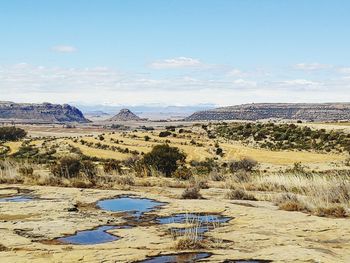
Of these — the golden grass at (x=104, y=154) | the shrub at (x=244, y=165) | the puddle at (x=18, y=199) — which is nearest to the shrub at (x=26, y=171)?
the puddle at (x=18, y=199)

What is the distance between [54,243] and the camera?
10867 millimetres

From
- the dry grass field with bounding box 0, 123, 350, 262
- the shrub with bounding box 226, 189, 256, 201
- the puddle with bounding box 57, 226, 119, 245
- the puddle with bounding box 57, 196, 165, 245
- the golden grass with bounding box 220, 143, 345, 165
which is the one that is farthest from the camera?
the golden grass with bounding box 220, 143, 345, 165

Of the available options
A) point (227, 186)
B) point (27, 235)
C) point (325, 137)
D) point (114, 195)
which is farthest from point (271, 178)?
point (325, 137)

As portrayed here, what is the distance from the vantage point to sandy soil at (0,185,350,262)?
31.7ft

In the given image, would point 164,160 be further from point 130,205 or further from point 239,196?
point 130,205

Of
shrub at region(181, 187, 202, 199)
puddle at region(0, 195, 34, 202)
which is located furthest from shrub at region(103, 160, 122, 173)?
shrub at region(181, 187, 202, 199)

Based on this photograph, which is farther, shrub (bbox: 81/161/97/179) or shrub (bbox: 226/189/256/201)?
shrub (bbox: 81/161/97/179)

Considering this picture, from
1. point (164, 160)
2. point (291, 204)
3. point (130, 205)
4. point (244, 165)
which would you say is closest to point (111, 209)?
point (130, 205)

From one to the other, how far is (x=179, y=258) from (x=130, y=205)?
7237 mm

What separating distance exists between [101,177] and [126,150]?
3981 cm

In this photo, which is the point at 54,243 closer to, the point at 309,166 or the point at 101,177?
the point at 101,177

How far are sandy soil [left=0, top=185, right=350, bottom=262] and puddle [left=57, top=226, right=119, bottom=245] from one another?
0.87ft

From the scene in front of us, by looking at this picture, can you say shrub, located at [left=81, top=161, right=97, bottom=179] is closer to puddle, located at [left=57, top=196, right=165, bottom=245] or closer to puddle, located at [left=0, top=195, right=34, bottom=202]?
puddle, located at [left=0, top=195, right=34, bottom=202]

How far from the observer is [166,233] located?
1181 centimetres
